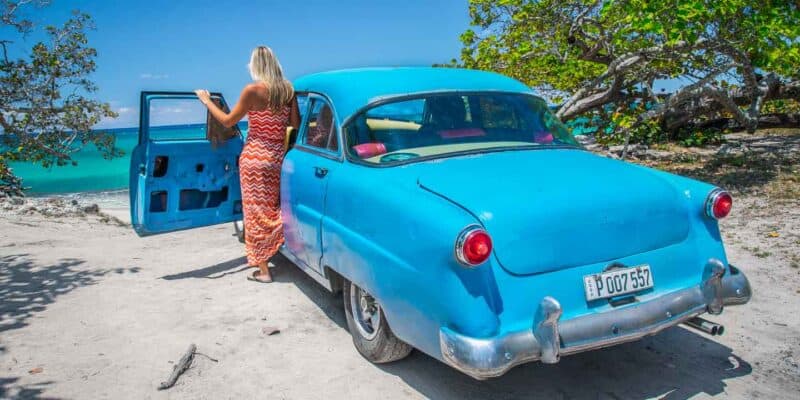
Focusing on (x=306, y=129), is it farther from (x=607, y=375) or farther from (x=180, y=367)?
(x=607, y=375)

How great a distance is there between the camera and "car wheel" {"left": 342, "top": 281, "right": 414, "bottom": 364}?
11.9 feet

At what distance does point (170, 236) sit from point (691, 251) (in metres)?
6.50

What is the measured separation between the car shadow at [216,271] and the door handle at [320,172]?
2.12m

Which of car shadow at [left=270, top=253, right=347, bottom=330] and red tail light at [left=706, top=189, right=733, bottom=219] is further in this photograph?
car shadow at [left=270, top=253, right=347, bottom=330]

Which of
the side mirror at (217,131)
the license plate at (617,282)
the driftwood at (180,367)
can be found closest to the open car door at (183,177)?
the side mirror at (217,131)

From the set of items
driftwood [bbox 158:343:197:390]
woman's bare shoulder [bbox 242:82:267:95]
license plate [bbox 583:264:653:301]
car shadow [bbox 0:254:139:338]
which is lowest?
car shadow [bbox 0:254:139:338]

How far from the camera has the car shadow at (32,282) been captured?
15.7 feet

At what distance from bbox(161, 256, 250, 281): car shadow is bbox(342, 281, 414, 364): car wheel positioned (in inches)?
92.3

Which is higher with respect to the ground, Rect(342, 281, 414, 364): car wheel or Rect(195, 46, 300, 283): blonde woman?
Rect(195, 46, 300, 283): blonde woman

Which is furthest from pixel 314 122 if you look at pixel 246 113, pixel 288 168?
pixel 246 113

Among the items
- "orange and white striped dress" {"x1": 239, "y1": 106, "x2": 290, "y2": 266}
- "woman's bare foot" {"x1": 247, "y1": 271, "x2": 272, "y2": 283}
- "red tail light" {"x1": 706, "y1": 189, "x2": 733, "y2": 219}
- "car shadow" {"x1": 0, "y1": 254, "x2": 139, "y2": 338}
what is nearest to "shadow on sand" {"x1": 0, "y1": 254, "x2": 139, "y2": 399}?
"car shadow" {"x1": 0, "y1": 254, "x2": 139, "y2": 338}

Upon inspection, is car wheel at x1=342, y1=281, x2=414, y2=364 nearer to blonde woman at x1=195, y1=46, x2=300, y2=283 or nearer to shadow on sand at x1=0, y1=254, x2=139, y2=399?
blonde woman at x1=195, y1=46, x2=300, y2=283

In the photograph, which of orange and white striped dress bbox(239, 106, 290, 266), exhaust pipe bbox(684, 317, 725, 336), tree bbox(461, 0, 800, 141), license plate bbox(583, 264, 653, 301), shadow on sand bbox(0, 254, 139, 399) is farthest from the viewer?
tree bbox(461, 0, 800, 141)

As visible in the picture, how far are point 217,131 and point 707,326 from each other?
4.58 meters
